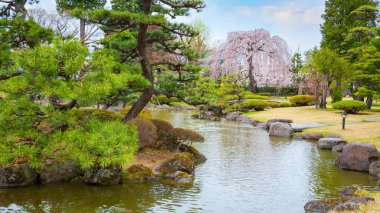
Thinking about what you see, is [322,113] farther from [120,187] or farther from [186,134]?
[120,187]

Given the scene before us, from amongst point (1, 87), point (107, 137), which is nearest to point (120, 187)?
point (107, 137)

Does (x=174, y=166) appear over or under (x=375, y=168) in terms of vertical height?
over

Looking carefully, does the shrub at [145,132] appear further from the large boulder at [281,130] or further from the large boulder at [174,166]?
the large boulder at [281,130]

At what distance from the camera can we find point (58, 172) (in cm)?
1077

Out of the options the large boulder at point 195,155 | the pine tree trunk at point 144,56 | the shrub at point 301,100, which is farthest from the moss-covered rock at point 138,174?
the shrub at point 301,100

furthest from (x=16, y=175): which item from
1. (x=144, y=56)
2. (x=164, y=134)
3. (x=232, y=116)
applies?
(x=232, y=116)

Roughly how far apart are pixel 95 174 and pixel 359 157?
29.1 feet

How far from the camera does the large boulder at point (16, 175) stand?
1019 cm

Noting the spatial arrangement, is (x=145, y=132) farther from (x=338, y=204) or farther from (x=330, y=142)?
(x=330, y=142)

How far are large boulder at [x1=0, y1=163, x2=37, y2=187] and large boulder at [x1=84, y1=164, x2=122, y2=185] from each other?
4.75ft

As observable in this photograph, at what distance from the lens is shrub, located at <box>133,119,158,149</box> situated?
1327cm

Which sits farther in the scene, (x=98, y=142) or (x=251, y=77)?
(x=251, y=77)

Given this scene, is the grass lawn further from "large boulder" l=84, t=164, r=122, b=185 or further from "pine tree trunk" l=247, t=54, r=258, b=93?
"pine tree trunk" l=247, t=54, r=258, b=93

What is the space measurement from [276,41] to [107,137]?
42187 millimetres
